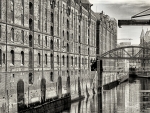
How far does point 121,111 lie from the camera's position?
26672 mm

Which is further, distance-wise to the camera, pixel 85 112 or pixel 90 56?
pixel 90 56

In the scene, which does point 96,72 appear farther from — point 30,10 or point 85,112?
point 30,10

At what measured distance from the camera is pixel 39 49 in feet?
82.2

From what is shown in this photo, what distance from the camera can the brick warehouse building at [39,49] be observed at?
19.5 m

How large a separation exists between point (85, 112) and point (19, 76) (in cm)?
760

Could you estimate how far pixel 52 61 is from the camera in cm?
2823

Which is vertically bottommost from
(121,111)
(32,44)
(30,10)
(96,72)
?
(121,111)

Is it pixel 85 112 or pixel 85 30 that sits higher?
pixel 85 30

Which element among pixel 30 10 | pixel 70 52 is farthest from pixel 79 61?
pixel 30 10

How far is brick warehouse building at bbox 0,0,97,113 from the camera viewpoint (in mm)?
19547

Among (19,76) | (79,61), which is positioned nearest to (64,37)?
(79,61)

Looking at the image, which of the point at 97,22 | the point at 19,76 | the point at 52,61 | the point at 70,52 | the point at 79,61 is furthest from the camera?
the point at 97,22

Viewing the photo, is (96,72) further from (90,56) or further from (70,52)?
A: (70,52)

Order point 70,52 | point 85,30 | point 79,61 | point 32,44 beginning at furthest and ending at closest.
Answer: point 85,30
point 79,61
point 70,52
point 32,44
